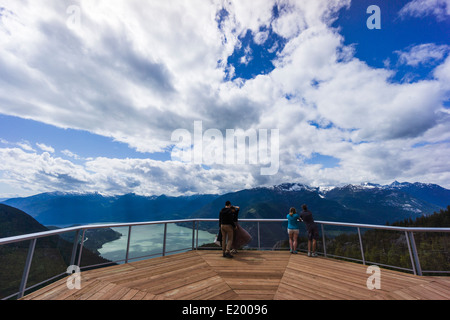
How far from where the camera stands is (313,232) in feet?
23.7

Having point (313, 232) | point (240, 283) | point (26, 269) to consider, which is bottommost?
point (240, 283)

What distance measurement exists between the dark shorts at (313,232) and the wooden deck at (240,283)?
1.09 metres

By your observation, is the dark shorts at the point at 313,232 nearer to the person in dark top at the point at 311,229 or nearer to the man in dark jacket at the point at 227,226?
the person in dark top at the point at 311,229

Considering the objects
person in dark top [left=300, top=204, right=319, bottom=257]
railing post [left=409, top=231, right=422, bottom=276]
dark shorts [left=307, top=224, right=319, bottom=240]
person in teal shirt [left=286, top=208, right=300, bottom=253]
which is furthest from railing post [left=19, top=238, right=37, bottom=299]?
railing post [left=409, top=231, right=422, bottom=276]

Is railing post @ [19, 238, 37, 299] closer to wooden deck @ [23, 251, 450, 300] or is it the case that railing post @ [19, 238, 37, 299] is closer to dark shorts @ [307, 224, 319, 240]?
wooden deck @ [23, 251, 450, 300]

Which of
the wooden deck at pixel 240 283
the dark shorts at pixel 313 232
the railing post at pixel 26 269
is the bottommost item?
the wooden deck at pixel 240 283

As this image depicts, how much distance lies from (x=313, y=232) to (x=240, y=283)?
13.7ft

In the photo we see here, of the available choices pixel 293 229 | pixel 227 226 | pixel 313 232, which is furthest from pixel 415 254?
pixel 227 226

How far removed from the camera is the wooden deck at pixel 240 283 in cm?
370

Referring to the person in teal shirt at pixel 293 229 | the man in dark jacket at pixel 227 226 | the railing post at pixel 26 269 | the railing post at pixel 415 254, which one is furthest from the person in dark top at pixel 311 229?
the railing post at pixel 26 269

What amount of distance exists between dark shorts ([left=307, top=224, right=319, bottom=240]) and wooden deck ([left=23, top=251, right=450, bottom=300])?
1.09 meters

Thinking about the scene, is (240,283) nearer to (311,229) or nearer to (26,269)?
(311,229)

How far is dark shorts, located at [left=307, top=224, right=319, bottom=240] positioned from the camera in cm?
715
